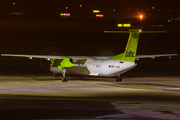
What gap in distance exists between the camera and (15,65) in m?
53.7

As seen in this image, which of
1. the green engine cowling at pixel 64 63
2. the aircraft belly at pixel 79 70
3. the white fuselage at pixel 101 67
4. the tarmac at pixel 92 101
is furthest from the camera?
the green engine cowling at pixel 64 63

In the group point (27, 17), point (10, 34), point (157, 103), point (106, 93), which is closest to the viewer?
point (157, 103)

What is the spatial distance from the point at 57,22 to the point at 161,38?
120 feet

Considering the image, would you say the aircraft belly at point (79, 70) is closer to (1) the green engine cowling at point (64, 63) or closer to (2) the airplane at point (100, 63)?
(2) the airplane at point (100, 63)

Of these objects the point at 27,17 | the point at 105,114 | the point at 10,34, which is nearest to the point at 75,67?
the point at 105,114

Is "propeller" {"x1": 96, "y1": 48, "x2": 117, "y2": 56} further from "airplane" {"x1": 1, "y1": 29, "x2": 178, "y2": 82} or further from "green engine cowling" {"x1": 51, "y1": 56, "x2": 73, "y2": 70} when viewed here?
"green engine cowling" {"x1": 51, "y1": 56, "x2": 73, "y2": 70}

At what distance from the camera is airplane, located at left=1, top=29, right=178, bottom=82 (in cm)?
3347

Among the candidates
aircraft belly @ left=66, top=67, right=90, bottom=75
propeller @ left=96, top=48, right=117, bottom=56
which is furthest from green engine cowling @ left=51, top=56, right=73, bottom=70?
propeller @ left=96, top=48, right=117, bottom=56

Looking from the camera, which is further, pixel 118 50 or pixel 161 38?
pixel 161 38

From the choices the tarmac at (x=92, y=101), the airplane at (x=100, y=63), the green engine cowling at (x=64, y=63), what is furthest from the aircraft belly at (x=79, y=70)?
the tarmac at (x=92, y=101)

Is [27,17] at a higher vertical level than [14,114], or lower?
higher

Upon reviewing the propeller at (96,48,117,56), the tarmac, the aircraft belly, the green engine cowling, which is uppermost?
the propeller at (96,48,117,56)

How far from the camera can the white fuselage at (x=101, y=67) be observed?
33.8 m

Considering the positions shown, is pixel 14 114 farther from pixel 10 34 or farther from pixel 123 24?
pixel 123 24
